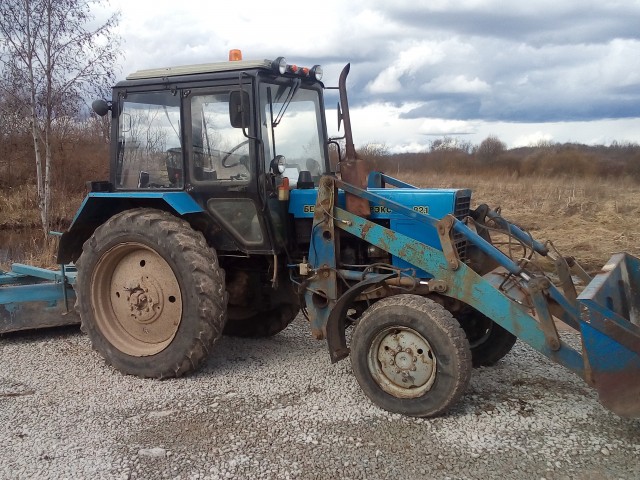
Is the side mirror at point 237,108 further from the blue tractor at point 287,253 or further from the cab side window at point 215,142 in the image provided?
the cab side window at point 215,142

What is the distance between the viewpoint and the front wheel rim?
4.32 m

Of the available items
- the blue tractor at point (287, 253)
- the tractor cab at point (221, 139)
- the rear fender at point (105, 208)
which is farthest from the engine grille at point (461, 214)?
the rear fender at point (105, 208)

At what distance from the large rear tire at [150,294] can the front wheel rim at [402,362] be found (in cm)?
125

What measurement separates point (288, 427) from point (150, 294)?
174cm

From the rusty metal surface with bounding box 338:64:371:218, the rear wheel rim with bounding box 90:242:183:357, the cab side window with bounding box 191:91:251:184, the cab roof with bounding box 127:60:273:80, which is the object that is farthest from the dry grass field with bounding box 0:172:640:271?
the rusty metal surface with bounding box 338:64:371:218

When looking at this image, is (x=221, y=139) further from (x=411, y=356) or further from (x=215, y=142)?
(x=411, y=356)

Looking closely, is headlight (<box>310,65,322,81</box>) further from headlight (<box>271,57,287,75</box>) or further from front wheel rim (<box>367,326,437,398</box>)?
front wheel rim (<box>367,326,437,398</box>)

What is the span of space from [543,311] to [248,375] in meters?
2.33

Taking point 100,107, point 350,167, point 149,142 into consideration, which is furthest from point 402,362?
point 100,107

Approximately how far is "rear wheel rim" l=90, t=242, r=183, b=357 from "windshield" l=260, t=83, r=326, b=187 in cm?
128

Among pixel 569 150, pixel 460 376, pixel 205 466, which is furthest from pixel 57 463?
pixel 569 150

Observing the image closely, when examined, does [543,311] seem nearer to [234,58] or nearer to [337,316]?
[337,316]

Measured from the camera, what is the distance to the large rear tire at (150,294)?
490 centimetres

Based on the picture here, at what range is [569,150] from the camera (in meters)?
22.6
